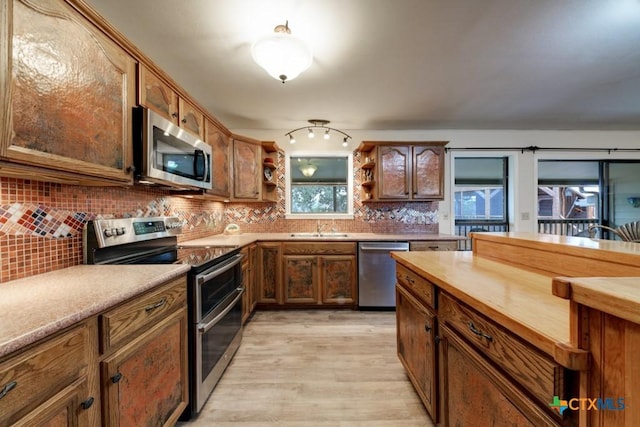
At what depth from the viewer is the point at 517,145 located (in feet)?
12.4

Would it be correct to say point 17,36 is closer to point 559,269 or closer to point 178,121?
point 178,121

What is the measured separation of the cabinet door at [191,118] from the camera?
1.94 meters

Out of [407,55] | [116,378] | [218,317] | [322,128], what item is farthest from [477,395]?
[322,128]

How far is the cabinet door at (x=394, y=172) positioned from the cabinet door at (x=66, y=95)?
268 centimetres

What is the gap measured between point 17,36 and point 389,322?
315 cm

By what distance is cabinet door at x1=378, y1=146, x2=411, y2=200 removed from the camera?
331 centimetres

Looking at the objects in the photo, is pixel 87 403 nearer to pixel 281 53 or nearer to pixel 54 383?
pixel 54 383

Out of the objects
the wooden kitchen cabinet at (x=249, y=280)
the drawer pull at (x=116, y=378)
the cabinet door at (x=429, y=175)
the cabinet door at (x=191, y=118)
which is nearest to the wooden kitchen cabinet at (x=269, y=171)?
the wooden kitchen cabinet at (x=249, y=280)

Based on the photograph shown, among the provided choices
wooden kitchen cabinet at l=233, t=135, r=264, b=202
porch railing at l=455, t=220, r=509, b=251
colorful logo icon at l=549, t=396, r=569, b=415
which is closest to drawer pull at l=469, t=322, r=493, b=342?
colorful logo icon at l=549, t=396, r=569, b=415

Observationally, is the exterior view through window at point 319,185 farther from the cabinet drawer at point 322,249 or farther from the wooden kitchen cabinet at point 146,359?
the wooden kitchen cabinet at point 146,359

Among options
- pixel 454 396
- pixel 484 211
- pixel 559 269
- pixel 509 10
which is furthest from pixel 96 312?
pixel 484 211

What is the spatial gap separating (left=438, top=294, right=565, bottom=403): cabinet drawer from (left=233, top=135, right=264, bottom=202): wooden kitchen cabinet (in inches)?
102

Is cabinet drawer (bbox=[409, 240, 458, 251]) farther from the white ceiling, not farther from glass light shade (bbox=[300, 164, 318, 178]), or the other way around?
glass light shade (bbox=[300, 164, 318, 178])

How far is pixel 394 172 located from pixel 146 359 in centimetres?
306
